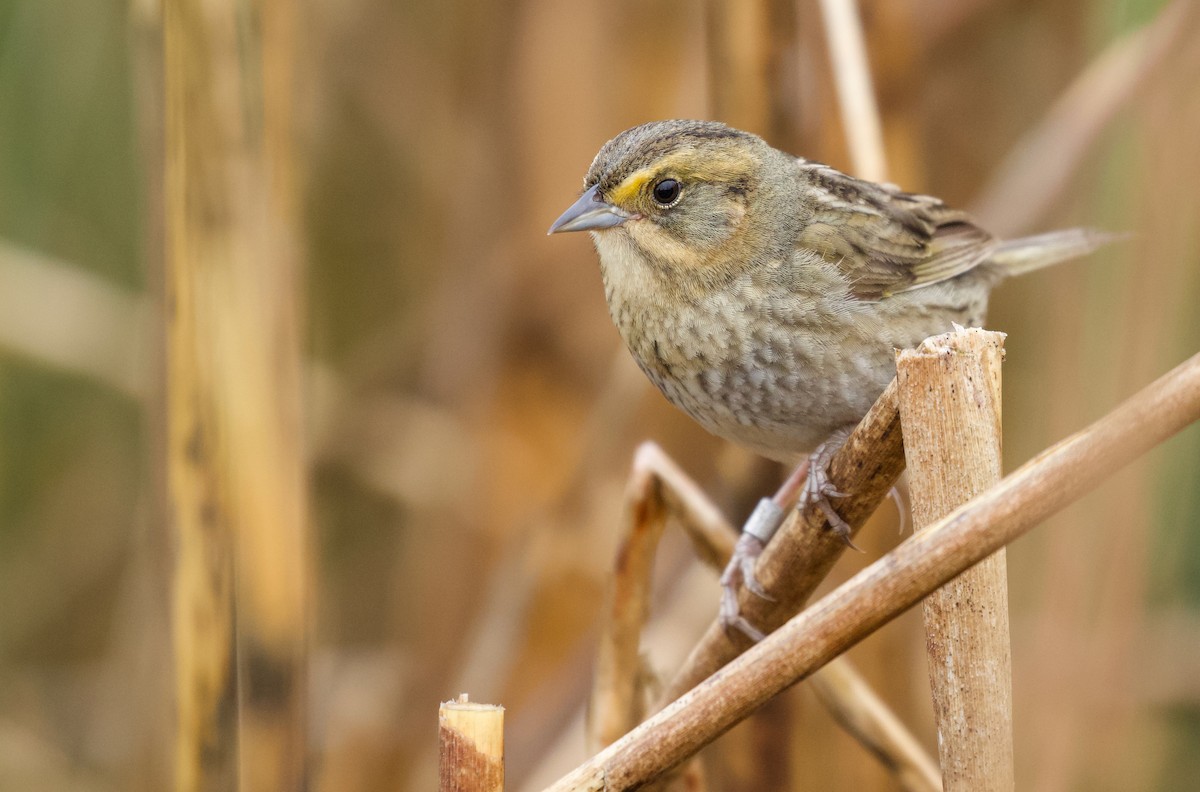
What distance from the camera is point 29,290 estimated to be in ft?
11.9

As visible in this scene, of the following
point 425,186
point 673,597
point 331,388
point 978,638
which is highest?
point 425,186

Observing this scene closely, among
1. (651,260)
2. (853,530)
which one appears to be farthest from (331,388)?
(853,530)

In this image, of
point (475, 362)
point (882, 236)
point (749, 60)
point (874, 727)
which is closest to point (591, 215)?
point (749, 60)

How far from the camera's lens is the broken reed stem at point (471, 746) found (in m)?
1.55

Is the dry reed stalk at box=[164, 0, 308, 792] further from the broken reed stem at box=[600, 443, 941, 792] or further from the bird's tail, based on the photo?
the bird's tail

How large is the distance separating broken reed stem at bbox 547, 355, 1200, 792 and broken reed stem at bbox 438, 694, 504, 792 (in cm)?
11

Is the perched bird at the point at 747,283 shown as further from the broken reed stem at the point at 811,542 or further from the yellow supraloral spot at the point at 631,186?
the broken reed stem at the point at 811,542

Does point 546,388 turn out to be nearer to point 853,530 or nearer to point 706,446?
point 706,446

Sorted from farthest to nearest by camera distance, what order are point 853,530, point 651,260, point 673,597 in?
1. point 673,597
2. point 651,260
3. point 853,530

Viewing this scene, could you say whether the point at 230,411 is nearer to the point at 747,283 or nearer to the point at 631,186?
the point at 631,186

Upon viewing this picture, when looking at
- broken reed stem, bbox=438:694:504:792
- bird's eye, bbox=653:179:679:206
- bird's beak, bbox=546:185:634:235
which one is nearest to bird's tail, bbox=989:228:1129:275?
bird's eye, bbox=653:179:679:206

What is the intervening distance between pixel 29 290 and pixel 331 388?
0.89 metres

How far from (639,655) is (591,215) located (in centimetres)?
88

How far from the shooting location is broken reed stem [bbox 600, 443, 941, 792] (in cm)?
238
